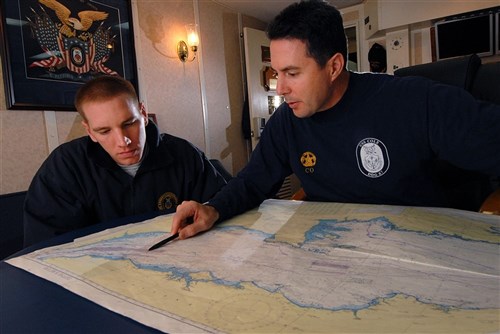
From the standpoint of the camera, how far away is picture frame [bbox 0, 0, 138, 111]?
2230mm

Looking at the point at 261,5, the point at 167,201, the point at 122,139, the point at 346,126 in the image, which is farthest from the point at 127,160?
the point at 261,5

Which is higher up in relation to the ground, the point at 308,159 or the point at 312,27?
the point at 312,27

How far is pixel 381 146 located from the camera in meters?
1.04

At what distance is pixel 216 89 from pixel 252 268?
364 centimetres

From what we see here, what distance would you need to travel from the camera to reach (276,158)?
1.25 m

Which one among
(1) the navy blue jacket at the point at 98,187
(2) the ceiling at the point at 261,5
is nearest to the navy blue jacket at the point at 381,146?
(1) the navy blue jacket at the point at 98,187

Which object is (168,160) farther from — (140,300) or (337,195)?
(140,300)

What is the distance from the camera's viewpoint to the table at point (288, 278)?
0.42m

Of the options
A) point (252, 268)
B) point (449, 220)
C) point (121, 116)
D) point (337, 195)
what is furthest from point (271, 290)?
point (121, 116)

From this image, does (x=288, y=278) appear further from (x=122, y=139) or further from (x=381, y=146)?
(x=122, y=139)

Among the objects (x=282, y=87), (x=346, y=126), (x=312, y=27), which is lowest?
(x=346, y=126)

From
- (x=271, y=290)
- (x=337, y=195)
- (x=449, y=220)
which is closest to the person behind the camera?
(x=271, y=290)

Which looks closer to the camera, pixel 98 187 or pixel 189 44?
pixel 98 187

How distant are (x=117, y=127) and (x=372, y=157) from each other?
0.81m
